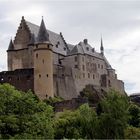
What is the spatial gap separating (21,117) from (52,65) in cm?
4664

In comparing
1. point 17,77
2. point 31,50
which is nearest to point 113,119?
point 17,77

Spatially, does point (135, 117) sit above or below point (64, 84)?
below

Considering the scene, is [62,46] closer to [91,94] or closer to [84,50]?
[84,50]

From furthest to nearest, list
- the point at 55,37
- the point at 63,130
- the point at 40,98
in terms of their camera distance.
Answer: the point at 55,37
the point at 40,98
the point at 63,130

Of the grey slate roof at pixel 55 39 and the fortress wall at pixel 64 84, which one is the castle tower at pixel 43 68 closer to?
the fortress wall at pixel 64 84

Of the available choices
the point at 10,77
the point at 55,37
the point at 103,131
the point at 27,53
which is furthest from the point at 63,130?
the point at 55,37

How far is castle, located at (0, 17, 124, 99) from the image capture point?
98.6 metres

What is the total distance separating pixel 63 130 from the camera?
64125 millimetres

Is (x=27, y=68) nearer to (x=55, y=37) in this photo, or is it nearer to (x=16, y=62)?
(x=16, y=62)

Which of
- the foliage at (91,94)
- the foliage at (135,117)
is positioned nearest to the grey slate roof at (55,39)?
the foliage at (91,94)

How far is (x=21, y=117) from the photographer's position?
180 feet

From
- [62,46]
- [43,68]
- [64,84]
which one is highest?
[62,46]

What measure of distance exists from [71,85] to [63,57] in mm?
7072

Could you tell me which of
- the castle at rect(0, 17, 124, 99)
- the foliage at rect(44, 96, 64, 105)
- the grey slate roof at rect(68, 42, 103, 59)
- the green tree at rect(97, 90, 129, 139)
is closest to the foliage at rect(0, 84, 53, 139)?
the green tree at rect(97, 90, 129, 139)
